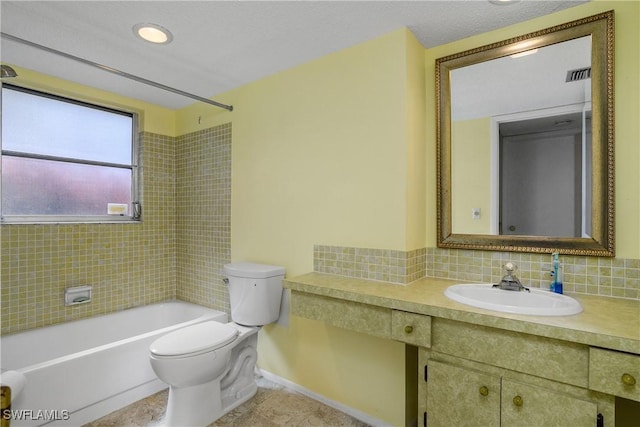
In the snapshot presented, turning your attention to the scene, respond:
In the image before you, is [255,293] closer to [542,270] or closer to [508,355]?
[508,355]

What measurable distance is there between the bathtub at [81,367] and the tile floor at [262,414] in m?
0.10

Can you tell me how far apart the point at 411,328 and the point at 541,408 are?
488mm

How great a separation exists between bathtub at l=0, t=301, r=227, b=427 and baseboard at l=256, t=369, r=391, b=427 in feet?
1.92

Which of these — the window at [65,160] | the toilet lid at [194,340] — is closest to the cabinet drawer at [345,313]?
the toilet lid at [194,340]

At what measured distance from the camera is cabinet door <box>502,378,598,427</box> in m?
1.02

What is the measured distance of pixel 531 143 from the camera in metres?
1.57

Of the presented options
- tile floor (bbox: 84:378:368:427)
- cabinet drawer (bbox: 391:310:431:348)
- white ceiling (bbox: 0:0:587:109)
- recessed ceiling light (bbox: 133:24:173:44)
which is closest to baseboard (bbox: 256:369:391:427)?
tile floor (bbox: 84:378:368:427)

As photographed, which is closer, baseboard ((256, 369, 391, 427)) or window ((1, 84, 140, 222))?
baseboard ((256, 369, 391, 427))

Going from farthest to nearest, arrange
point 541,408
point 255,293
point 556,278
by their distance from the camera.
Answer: point 255,293, point 556,278, point 541,408

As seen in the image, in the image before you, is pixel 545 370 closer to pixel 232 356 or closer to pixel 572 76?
pixel 572 76

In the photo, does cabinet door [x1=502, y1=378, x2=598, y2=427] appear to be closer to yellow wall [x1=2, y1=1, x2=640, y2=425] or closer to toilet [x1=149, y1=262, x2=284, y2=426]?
yellow wall [x1=2, y1=1, x2=640, y2=425]

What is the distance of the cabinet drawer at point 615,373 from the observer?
93 centimetres

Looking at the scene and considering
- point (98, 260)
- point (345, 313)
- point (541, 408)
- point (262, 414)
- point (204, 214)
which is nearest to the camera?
point (541, 408)

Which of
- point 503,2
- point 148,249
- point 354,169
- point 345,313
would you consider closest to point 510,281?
point 345,313
